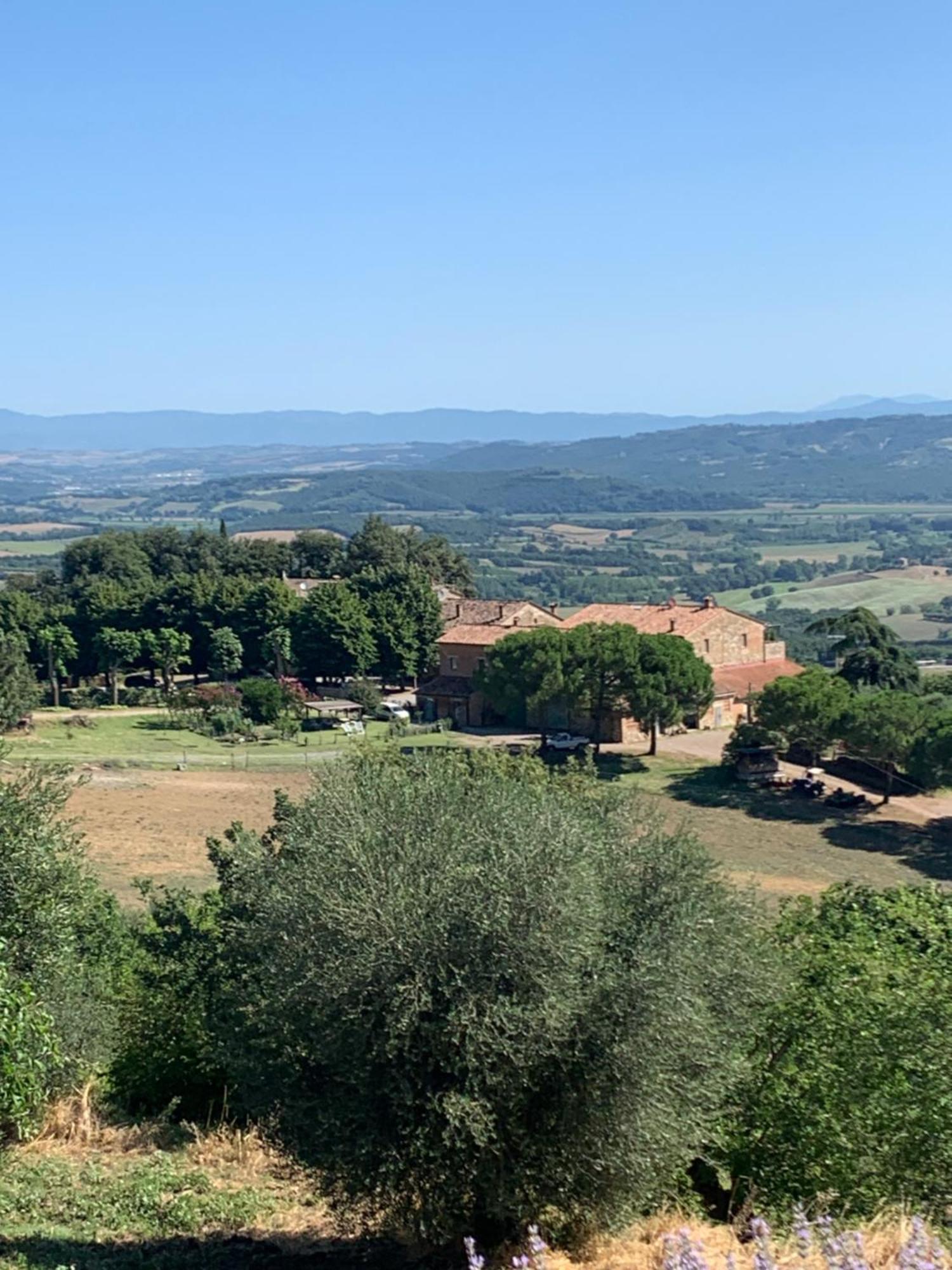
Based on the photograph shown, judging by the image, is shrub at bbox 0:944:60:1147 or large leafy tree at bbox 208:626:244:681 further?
large leafy tree at bbox 208:626:244:681

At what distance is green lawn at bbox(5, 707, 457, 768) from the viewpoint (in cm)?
5109

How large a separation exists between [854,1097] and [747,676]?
170 ft

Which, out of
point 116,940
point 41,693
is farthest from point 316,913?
point 41,693

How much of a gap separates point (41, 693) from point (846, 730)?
3562cm

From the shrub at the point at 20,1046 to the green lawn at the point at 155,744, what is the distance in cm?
3665

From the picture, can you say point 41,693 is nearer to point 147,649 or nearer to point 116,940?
point 147,649

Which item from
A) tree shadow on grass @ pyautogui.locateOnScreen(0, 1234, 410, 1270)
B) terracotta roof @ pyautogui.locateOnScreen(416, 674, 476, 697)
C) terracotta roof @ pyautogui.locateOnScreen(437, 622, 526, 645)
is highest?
tree shadow on grass @ pyautogui.locateOnScreen(0, 1234, 410, 1270)

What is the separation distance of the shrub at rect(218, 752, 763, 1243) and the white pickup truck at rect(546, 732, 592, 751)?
43213 mm

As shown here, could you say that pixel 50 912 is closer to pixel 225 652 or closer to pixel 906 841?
pixel 906 841

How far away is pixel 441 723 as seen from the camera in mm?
58719

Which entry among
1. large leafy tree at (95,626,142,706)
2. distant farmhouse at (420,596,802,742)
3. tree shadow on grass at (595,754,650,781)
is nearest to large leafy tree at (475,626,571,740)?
distant farmhouse at (420,596,802,742)

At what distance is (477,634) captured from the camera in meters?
64.2

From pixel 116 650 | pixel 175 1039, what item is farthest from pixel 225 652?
pixel 175 1039

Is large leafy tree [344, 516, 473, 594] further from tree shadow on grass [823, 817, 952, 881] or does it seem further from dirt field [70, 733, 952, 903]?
tree shadow on grass [823, 817, 952, 881]
